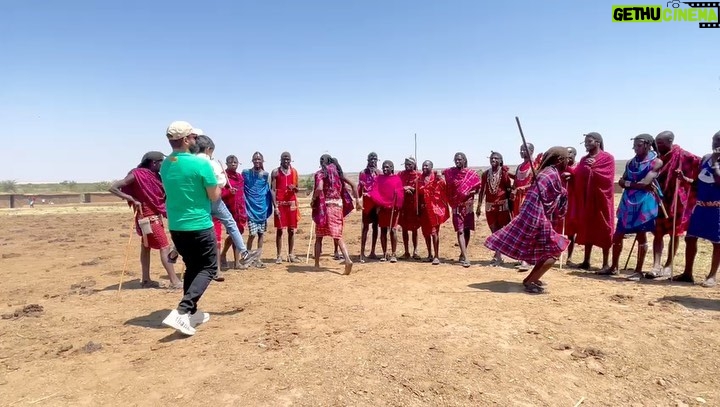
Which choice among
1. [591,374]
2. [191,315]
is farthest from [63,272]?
[591,374]

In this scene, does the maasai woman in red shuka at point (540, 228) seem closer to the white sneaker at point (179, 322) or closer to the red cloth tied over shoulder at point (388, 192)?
the red cloth tied over shoulder at point (388, 192)

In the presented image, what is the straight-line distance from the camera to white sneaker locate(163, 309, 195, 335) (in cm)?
416

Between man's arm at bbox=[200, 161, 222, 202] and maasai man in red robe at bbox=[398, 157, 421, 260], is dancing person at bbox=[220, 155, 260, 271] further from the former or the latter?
man's arm at bbox=[200, 161, 222, 202]

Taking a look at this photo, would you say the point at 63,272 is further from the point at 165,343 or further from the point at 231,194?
the point at 165,343

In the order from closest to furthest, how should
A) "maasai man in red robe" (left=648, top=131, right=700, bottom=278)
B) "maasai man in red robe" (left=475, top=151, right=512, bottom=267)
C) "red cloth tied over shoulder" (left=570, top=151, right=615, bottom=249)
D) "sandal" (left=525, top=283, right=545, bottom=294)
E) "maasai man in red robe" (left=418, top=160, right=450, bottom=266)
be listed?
"sandal" (left=525, top=283, right=545, bottom=294)
"maasai man in red robe" (left=648, top=131, right=700, bottom=278)
"red cloth tied over shoulder" (left=570, top=151, right=615, bottom=249)
"maasai man in red robe" (left=475, top=151, right=512, bottom=267)
"maasai man in red robe" (left=418, top=160, right=450, bottom=266)

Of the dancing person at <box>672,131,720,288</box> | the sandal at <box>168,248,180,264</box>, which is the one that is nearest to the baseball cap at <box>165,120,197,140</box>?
the sandal at <box>168,248,180,264</box>

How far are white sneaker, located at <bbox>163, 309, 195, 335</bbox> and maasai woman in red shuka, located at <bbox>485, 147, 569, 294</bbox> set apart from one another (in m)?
4.05

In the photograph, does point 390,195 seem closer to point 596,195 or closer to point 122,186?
point 596,195

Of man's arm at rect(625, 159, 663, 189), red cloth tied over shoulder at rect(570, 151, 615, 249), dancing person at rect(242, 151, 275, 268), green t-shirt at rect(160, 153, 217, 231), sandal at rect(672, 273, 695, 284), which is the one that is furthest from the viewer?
dancing person at rect(242, 151, 275, 268)

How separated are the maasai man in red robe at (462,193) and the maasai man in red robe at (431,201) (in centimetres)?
38

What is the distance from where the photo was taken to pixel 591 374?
3.49 m

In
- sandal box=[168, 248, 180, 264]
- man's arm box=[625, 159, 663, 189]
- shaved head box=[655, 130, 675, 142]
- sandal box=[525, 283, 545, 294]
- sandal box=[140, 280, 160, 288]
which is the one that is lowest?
sandal box=[140, 280, 160, 288]

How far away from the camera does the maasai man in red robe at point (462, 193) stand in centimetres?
830

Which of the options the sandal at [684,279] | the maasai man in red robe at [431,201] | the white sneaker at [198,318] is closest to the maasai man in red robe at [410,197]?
the maasai man in red robe at [431,201]
